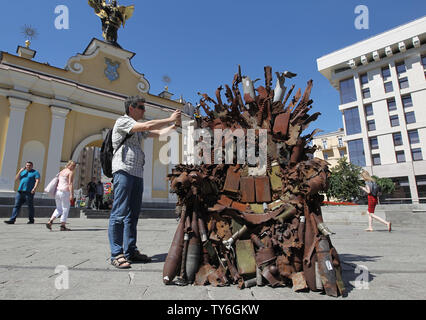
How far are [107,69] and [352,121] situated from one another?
39856 mm

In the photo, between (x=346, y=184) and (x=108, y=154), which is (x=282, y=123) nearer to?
(x=108, y=154)

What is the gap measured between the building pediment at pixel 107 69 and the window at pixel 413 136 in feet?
127

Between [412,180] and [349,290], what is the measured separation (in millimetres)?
42652

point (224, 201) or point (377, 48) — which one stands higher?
point (377, 48)

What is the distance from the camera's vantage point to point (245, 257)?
198cm

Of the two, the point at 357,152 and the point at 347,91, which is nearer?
the point at 357,152

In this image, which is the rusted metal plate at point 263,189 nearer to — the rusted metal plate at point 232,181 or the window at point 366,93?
the rusted metal plate at point 232,181

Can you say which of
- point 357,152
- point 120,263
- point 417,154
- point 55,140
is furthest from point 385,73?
point 120,263

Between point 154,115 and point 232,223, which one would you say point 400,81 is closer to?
point 154,115

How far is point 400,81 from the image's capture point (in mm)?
38844

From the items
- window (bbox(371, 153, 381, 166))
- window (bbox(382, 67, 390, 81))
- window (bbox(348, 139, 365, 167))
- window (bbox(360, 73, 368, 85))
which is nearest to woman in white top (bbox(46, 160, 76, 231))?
window (bbox(348, 139, 365, 167))

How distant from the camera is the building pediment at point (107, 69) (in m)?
15.7

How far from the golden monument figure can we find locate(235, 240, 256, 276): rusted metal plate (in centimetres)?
1906

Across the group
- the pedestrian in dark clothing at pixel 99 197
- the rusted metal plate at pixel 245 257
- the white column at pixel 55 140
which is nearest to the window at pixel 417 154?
the pedestrian in dark clothing at pixel 99 197
